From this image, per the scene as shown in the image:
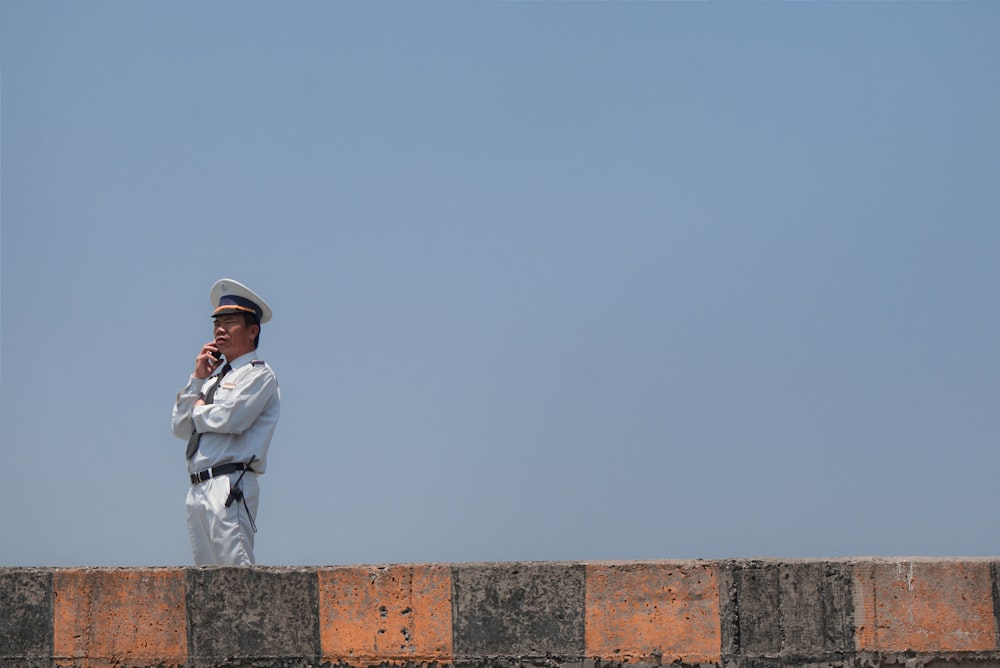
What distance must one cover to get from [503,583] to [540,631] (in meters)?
0.22

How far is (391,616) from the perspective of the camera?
4.33 metres

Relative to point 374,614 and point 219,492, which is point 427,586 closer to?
point 374,614

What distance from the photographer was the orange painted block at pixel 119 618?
4387 millimetres

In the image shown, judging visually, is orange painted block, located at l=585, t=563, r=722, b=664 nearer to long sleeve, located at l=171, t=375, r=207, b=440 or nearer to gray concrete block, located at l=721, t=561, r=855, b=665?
gray concrete block, located at l=721, t=561, r=855, b=665

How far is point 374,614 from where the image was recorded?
14.2 ft

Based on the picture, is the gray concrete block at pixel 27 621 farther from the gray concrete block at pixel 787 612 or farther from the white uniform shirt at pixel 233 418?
the gray concrete block at pixel 787 612

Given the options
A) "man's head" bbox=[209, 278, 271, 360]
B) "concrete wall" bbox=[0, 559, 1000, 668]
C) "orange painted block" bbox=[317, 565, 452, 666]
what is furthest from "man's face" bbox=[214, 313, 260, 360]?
"orange painted block" bbox=[317, 565, 452, 666]

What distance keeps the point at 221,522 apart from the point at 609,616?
1.85 meters

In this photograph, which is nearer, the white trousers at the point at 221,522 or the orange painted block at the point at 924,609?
the orange painted block at the point at 924,609

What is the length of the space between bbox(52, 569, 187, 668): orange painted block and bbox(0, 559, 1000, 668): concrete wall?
4 centimetres

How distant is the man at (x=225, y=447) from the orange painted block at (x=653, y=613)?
67.4 inches

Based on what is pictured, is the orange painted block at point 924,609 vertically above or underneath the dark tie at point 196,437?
underneath

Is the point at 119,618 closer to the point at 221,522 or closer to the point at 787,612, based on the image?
the point at 221,522

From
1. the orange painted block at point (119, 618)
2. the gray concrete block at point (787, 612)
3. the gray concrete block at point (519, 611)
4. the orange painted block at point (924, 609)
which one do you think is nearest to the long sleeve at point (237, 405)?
the orange painted block at point (119, 618)
